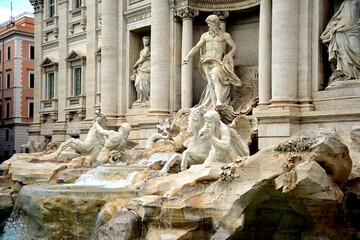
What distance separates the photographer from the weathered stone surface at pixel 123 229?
8500 millimetres

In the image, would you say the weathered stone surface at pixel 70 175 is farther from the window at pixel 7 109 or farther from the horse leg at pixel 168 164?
the window at pixel 7 109

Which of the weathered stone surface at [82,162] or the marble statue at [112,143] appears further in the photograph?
the marble statue at [112,143]

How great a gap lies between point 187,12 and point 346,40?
636cm

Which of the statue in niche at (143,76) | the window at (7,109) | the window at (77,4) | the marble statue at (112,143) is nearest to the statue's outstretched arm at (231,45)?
the statue in niche at (143,76)

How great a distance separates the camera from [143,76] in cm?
1905

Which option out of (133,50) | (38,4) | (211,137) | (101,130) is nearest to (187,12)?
(133,50)

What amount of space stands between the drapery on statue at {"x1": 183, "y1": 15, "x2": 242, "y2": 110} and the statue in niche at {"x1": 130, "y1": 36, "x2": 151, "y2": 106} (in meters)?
3.20

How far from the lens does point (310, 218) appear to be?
8461 millimetres

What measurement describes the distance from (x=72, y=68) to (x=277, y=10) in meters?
13.8

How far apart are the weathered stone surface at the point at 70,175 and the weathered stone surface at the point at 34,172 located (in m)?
0.56

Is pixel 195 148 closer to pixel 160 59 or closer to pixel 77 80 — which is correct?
pixel 160 59

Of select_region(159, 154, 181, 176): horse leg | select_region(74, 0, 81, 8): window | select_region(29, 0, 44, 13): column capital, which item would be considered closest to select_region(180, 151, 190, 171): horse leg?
select_region(159, 154, 181, 176): horse leg

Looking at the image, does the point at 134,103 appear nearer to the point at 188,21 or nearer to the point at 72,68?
the point at 188,21

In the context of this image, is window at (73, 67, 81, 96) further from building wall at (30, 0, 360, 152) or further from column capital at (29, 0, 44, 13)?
column capital at (29, 0, 44, 13)
